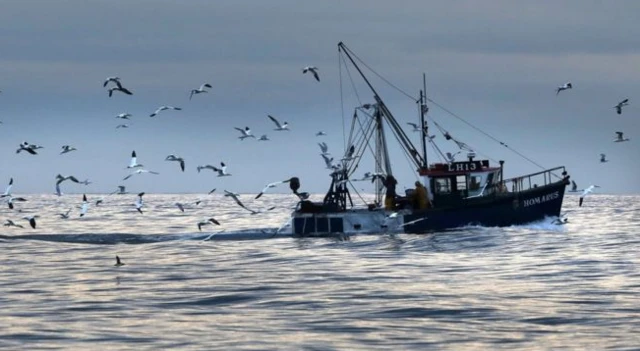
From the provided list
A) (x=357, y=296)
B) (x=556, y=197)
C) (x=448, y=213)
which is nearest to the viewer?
(x=357, y=296)

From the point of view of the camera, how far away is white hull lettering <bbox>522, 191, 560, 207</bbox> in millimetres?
68000

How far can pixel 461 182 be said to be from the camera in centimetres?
6378

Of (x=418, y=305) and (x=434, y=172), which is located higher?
(x=434, y=172)

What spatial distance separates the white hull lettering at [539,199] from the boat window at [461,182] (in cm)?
497

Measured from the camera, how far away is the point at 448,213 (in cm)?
6338

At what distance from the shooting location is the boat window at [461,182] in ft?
208

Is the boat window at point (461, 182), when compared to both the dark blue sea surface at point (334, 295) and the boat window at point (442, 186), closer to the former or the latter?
the boat window at point (442, 186)

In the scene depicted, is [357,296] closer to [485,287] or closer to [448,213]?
[485,287]

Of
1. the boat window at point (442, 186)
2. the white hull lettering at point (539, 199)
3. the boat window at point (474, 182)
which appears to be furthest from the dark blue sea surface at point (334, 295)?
the white hull lettering at point (539, 199)

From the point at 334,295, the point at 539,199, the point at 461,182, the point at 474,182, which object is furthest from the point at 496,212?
the point at 334,295

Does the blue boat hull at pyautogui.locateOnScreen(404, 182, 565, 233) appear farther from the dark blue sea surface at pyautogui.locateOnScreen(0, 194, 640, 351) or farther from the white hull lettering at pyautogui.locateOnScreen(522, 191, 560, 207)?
the dark blue sea surface at pyautogui.locateOnScreen(0, 194, 640, 351)

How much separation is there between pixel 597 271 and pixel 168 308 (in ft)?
53.2

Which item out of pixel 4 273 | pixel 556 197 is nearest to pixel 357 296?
pixel 4 273

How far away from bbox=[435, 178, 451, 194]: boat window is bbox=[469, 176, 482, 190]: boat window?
3.41 feet
